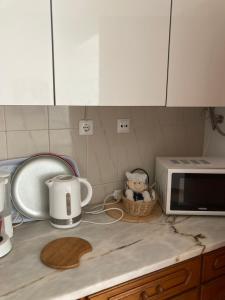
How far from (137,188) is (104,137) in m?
0.32

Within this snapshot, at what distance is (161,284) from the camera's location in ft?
3.49

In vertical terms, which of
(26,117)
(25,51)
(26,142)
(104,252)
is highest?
(25,51)

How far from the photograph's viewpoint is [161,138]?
164 centimetres

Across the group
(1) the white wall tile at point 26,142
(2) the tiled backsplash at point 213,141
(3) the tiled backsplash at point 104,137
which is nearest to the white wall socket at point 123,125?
(3) the tiled backsplash at point 104,137

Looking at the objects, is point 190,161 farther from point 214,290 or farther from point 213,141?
point 214,290

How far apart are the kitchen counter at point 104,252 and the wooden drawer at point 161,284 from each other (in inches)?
1.7

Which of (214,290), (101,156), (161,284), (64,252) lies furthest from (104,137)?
(214,290)

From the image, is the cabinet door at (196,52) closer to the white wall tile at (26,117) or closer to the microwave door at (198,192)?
the microwave door at (198,192)

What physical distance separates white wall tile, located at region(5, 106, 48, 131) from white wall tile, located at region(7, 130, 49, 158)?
1.0 inches

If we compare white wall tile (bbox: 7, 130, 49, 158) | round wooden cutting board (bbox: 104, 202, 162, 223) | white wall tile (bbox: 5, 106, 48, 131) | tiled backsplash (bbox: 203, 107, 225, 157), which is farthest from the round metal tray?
tiled backsplash (bbox: 203, 107, 225, 157)

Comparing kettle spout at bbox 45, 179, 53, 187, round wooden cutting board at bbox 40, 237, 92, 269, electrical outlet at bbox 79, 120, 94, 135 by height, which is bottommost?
round wooden cutting board at bbox 40, 237, 92, 269

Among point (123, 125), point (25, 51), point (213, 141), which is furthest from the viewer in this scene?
point (213, 141)

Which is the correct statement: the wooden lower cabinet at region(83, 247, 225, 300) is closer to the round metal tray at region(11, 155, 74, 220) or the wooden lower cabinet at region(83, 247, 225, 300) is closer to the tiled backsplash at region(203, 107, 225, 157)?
the round metal tray at region(11, 155, 74, 220)

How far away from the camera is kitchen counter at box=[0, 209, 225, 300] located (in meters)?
0.88
